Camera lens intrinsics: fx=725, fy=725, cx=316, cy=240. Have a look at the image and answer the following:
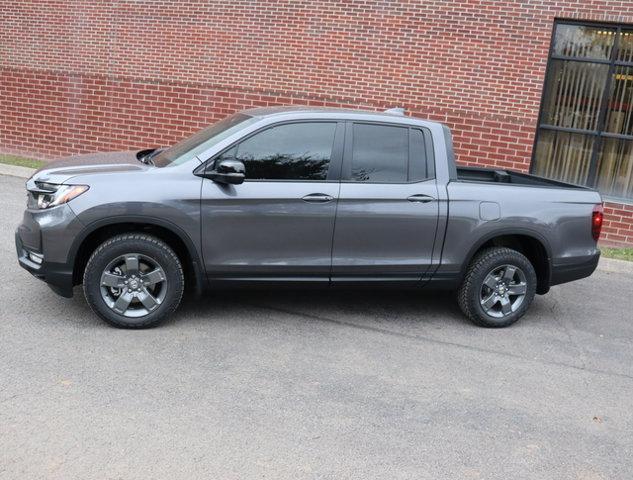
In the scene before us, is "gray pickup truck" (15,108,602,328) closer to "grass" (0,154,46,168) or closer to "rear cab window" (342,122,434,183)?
"rear cab window" (342,122,434,183)

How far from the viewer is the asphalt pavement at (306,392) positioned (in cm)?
392

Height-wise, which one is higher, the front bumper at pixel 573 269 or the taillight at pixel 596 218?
the taillight at pixel 596 218

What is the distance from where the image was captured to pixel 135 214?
5512 millimetres

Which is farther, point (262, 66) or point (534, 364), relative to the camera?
point (262, 66)

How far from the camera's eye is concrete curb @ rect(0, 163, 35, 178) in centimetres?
1232

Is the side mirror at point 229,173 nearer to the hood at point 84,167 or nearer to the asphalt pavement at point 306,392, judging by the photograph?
the hood at point 84,167

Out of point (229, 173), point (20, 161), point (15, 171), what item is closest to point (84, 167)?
point (229, 173)

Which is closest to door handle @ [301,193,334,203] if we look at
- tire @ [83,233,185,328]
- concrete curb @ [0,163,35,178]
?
tire @ [83,233,185,328]

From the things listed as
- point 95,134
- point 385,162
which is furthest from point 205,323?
point 95,134

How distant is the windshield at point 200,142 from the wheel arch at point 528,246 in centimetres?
223

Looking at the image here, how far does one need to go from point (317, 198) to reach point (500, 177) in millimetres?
2461

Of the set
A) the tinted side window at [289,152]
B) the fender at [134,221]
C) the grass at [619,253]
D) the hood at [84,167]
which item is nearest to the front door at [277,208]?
the tinted side window at [289,152]

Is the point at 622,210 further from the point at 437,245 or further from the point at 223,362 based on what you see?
the point at 223,362

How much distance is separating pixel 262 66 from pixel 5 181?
4601mm
